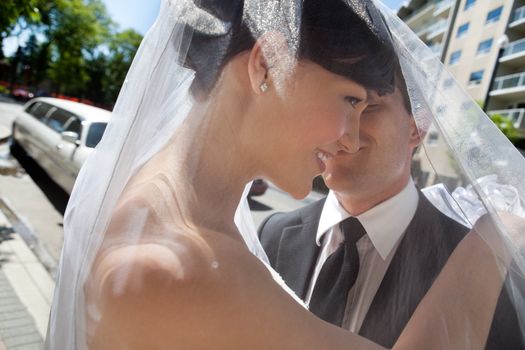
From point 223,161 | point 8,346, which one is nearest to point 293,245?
point 223,161

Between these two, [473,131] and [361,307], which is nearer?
[473,131]

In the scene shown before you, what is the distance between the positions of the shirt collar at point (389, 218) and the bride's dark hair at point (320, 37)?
14.1 inches

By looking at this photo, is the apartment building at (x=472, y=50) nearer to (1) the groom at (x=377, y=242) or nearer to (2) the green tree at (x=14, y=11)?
(1) the groom at (x=377, y=242)

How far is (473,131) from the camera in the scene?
893 millimetres

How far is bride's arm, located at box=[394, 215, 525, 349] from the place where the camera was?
0.81 metres

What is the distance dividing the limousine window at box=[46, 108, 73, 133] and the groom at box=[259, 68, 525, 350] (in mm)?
6422

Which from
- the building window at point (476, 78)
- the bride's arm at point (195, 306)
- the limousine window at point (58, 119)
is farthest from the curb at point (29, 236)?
the building window at point (476, 78)

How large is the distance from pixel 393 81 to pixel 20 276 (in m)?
4.05

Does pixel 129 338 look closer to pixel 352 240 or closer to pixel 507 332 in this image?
pixel 352 240

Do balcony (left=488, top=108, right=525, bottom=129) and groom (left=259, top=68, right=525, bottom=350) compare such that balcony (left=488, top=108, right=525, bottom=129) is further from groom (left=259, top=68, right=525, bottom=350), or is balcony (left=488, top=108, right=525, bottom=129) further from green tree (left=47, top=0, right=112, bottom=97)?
green tree (left=47, top=0, right=112, bottom=97)

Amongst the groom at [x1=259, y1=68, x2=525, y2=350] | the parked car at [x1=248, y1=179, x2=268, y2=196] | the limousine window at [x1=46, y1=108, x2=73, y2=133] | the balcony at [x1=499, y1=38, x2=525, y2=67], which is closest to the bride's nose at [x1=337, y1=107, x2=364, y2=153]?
the groom at [x1=259, y1=68, x2=525, y2=350]

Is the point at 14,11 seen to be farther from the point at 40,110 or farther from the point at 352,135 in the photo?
the point at 352,135

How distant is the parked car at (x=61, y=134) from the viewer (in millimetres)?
5797

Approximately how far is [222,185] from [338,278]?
19.3 inches
